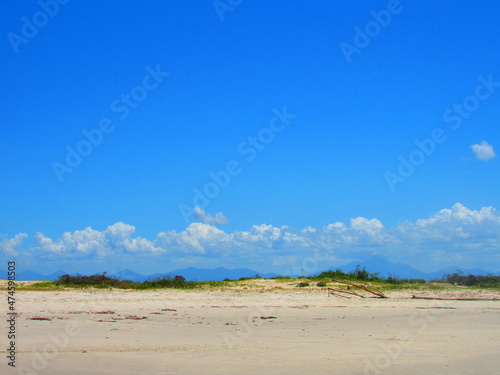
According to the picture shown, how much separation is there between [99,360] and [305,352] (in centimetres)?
437

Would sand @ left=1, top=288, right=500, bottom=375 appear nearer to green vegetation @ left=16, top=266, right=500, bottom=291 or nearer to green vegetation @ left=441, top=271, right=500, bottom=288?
green vegetation @ left=16, top=266, right=500, bottom=291

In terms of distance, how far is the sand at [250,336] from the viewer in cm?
1002

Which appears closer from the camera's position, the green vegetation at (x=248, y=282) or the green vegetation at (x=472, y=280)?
the green vegetation at (x=248, y=282)

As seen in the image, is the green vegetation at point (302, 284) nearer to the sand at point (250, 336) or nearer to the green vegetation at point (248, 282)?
the green vegetation at point (248, 282)

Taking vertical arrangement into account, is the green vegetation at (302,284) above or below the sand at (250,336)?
above

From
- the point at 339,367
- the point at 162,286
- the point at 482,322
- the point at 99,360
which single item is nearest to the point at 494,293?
the point at 482,322

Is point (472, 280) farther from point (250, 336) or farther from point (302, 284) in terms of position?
point (250, 336)

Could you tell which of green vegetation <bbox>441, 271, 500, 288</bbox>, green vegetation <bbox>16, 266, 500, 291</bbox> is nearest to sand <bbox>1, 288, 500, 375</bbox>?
green vegetation <bbox>16, 266, 500, 291</bbox>

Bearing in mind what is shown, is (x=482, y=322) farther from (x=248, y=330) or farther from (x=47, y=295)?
(x=47, y=295)

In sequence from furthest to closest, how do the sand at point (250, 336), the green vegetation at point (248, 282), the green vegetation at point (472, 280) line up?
1. the green vegetation at point (472, 280)
2. the green vegetation at point (248, 282)
3. the sand at point (250, 336)

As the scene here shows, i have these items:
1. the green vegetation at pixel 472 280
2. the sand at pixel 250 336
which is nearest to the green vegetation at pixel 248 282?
the green vegetation at pixel 472 280

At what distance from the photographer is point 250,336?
13992 millimetres

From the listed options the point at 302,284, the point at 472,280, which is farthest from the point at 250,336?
the point at 472,280

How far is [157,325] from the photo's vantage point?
1591 centimetres
